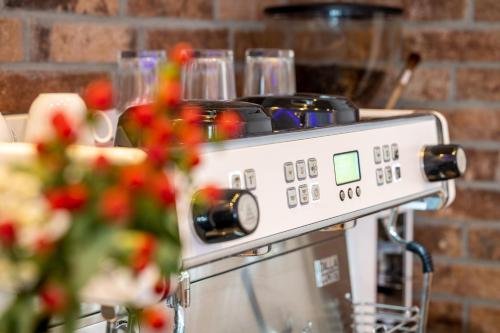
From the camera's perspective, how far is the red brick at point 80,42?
1.10 m

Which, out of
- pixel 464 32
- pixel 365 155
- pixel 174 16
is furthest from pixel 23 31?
pixel 464 32

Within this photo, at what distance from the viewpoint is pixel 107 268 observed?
44cm

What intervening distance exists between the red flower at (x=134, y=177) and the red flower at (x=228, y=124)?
0.29 m

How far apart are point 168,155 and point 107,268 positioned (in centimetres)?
6

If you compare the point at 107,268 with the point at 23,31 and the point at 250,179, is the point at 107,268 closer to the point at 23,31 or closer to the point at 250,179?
the point at 250,179

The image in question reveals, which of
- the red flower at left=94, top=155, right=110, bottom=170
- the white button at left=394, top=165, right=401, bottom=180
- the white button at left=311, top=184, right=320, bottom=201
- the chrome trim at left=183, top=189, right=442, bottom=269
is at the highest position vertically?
the red flower at left=94, top=155, right=110, bottom=170

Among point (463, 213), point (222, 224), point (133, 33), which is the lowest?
point (463, 213)

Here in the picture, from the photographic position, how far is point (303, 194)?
762 millimetres

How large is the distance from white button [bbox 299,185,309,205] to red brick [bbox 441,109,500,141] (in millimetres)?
901

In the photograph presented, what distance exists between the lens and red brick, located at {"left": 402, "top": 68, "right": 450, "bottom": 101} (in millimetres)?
1602

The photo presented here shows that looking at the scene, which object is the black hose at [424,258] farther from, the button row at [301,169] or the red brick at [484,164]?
the red brick at [484,164]

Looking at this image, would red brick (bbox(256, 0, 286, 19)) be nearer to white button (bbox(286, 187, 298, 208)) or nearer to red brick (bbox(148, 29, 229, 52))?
red brick (bbox(148, 29, 229, 52))

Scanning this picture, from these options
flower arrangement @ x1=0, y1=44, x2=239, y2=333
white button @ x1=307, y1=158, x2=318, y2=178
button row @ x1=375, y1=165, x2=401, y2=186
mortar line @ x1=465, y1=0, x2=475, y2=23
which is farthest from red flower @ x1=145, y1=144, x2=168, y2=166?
mortar line @ x1=465, y1=0, x2=475, y2=23

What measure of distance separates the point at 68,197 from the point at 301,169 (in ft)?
1.23
